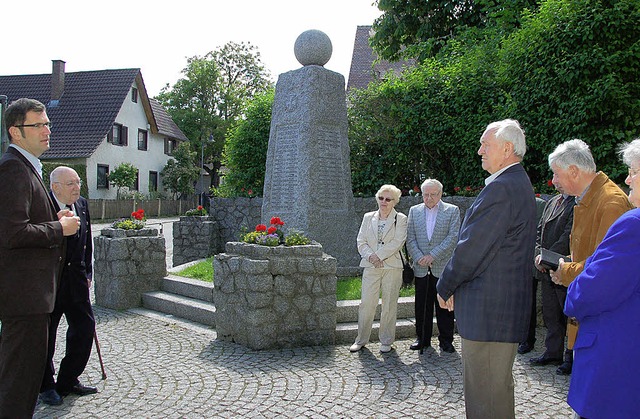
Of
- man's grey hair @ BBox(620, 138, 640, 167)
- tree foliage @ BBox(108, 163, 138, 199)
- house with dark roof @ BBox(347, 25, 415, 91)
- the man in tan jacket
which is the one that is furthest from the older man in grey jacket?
tree foliage @ BBox(108, 163, 138, 199)

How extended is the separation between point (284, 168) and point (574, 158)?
5.16 m

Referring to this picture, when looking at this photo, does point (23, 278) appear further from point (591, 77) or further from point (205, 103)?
point (205, 103)

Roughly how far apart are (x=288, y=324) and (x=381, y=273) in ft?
3.99

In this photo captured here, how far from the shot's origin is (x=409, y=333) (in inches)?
252

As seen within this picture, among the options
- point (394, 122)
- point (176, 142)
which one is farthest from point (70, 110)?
point (394, 122)

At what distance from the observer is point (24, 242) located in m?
3.16

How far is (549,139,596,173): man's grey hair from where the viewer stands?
11.9 feet

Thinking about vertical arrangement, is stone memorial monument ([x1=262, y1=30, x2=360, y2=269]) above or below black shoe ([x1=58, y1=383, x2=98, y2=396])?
above

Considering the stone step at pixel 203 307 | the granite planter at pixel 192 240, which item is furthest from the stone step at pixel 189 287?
the granite planter at pixel 192 240

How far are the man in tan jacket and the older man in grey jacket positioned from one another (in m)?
2.06

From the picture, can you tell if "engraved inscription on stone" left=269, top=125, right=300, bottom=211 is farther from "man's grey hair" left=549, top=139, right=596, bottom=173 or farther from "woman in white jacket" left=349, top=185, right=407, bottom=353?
"man's grey hair" left=549, top=139, right=596, bottom=173

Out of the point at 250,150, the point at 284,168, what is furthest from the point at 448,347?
the point at 250,150

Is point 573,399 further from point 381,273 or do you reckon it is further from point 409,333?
point 409,333

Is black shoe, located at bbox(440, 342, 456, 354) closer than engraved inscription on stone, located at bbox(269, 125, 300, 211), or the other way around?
black shoe, located at bbox(440, 342, 456, 354)
